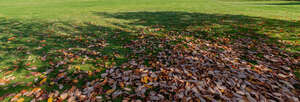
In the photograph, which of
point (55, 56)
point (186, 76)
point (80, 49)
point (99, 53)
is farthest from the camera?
point (80, 49)

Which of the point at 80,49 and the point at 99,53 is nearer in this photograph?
the point at 99,53

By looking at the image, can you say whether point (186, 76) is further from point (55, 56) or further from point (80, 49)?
point (55, 56)

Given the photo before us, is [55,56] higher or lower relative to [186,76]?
higher

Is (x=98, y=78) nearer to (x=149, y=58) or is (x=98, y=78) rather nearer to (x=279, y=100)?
(x=149, y=58)

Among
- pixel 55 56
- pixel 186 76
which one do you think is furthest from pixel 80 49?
pixel 186 76

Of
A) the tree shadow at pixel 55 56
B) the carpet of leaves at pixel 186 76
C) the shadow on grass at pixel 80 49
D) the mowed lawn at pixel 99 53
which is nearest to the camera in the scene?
the carpet of leaves at pixel 186 76

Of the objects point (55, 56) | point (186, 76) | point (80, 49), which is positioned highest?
point (80, 49)

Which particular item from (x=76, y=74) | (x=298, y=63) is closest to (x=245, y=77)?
(x=298, y=63)

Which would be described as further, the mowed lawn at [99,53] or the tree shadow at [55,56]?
the tree shadow at [55,56]

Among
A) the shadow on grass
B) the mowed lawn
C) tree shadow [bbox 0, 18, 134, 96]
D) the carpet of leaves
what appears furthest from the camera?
the shadow on grass

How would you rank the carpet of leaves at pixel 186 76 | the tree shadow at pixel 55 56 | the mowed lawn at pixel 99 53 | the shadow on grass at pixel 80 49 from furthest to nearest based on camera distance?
the shadow on grass at pixel 80 49 → the tree shadow at pixel 55 56 → the mowed lawn at pixel 99 53 → the carpet of leaves at pixel 186 76

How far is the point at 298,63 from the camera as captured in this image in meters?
4.37

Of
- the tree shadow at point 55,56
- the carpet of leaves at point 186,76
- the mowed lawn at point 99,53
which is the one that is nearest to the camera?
the carpet of leaves at point 186,76

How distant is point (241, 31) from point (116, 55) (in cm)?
718
